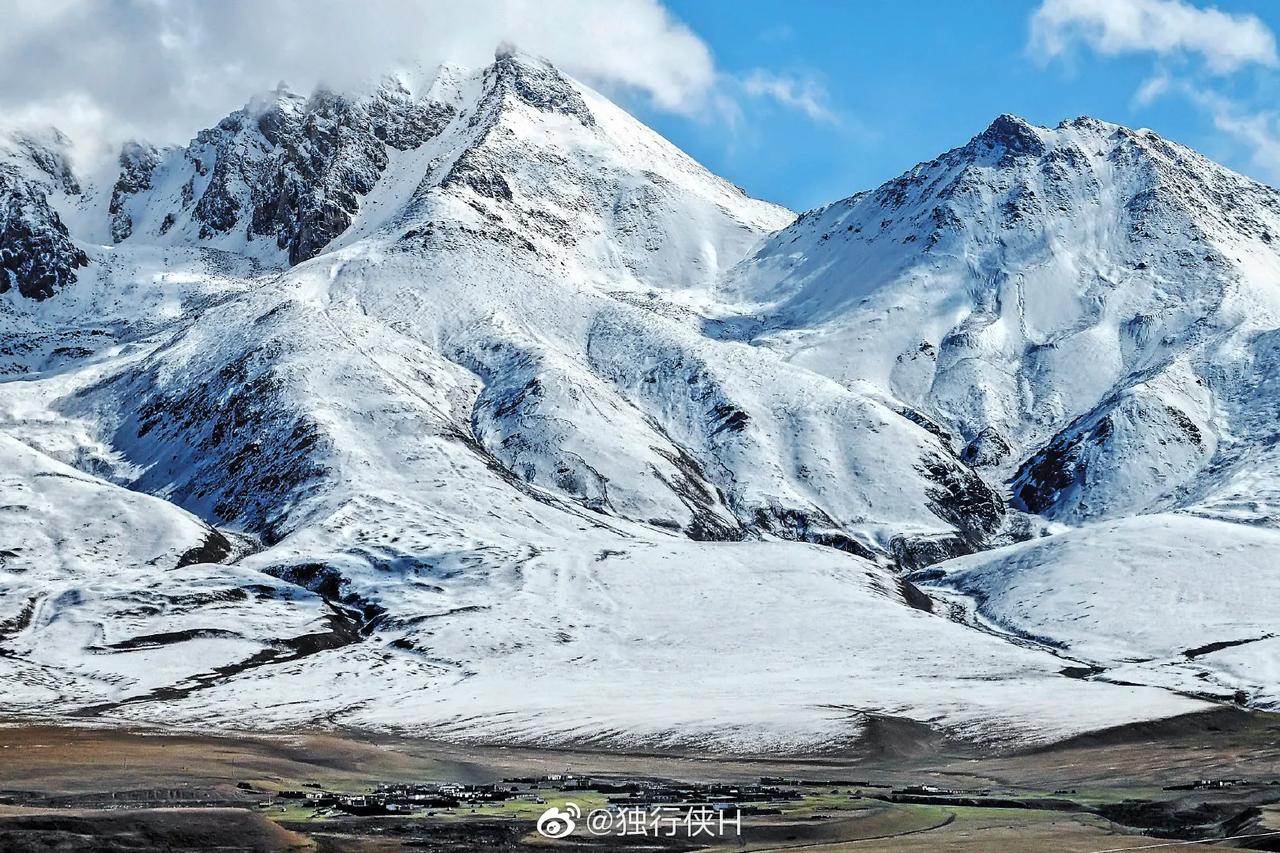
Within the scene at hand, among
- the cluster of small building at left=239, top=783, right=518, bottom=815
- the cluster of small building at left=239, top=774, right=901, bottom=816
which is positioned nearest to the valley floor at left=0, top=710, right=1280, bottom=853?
the cluster of small building at left=239, top=774, right=901, bottom=816

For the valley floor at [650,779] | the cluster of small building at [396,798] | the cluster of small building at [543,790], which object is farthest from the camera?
the cluster of small building at [543,790]

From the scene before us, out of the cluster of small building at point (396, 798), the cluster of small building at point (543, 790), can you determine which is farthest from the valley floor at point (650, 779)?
the cluster of small building at point (396, 798)

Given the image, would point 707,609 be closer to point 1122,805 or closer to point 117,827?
point 1122,805

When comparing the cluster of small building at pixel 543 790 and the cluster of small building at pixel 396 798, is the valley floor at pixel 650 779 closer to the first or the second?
the cluster of small building at pixel 543 790

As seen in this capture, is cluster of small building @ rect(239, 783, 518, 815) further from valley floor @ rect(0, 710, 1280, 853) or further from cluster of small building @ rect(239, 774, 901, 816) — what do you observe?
valley floor @ rect(0, 710, 1280, 853)

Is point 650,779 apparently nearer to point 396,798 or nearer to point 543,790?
point 543,790

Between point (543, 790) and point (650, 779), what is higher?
point (650, 779)

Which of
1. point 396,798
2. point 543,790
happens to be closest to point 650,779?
point 543,790

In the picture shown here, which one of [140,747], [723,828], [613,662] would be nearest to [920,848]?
[723,828]
